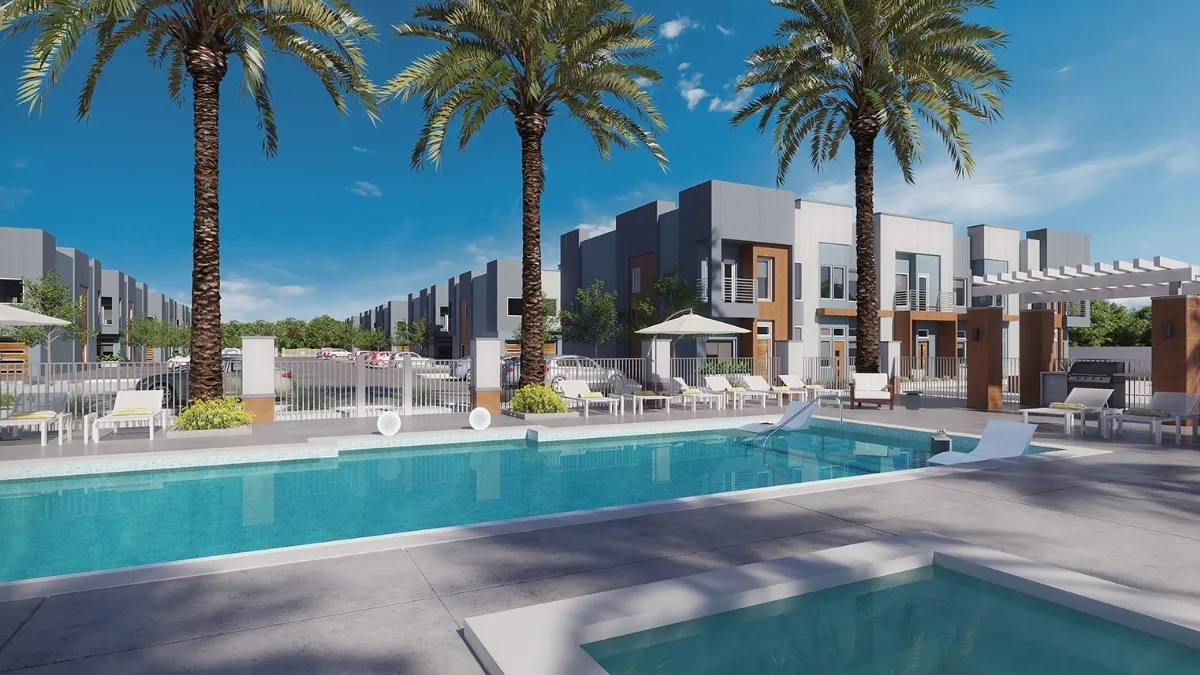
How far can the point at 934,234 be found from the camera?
37.1 m

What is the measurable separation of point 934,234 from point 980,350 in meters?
21.5

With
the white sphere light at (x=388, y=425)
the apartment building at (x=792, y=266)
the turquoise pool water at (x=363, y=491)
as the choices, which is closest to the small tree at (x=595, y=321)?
the apartment building at (x=792, y=266)

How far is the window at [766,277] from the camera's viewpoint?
102 ft

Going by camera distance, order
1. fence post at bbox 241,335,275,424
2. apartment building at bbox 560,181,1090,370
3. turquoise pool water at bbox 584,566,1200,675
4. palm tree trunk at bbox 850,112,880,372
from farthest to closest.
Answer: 1. apartment building at bbox 560,181,1090,370
2. palm tree trunk at bbox 850,112,880,372
3. fence post at bbox 241,335,275,424
4. turquoise pool water at bbox 584,566,1200,675

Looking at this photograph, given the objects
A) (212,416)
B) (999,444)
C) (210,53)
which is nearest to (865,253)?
(999,444)

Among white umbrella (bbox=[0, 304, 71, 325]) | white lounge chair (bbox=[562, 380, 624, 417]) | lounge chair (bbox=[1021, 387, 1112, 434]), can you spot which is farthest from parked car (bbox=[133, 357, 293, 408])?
lounge chair (bbox=[1021, 387, 1112, 434])

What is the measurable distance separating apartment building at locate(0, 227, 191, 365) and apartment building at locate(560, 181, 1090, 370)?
24404mm

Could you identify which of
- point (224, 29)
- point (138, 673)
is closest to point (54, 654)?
point (138, 673)

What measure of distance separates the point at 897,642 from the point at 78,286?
66508mm

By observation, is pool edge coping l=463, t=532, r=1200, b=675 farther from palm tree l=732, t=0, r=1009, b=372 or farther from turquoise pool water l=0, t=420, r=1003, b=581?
palm tree l=732, t=0, r=1009, b=372

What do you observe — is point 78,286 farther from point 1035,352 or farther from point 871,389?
point 1035,352

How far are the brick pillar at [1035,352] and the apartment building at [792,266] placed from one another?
758 centimetres

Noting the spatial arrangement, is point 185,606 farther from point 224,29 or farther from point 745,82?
point 745,82

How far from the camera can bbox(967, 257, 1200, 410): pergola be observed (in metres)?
14.2
